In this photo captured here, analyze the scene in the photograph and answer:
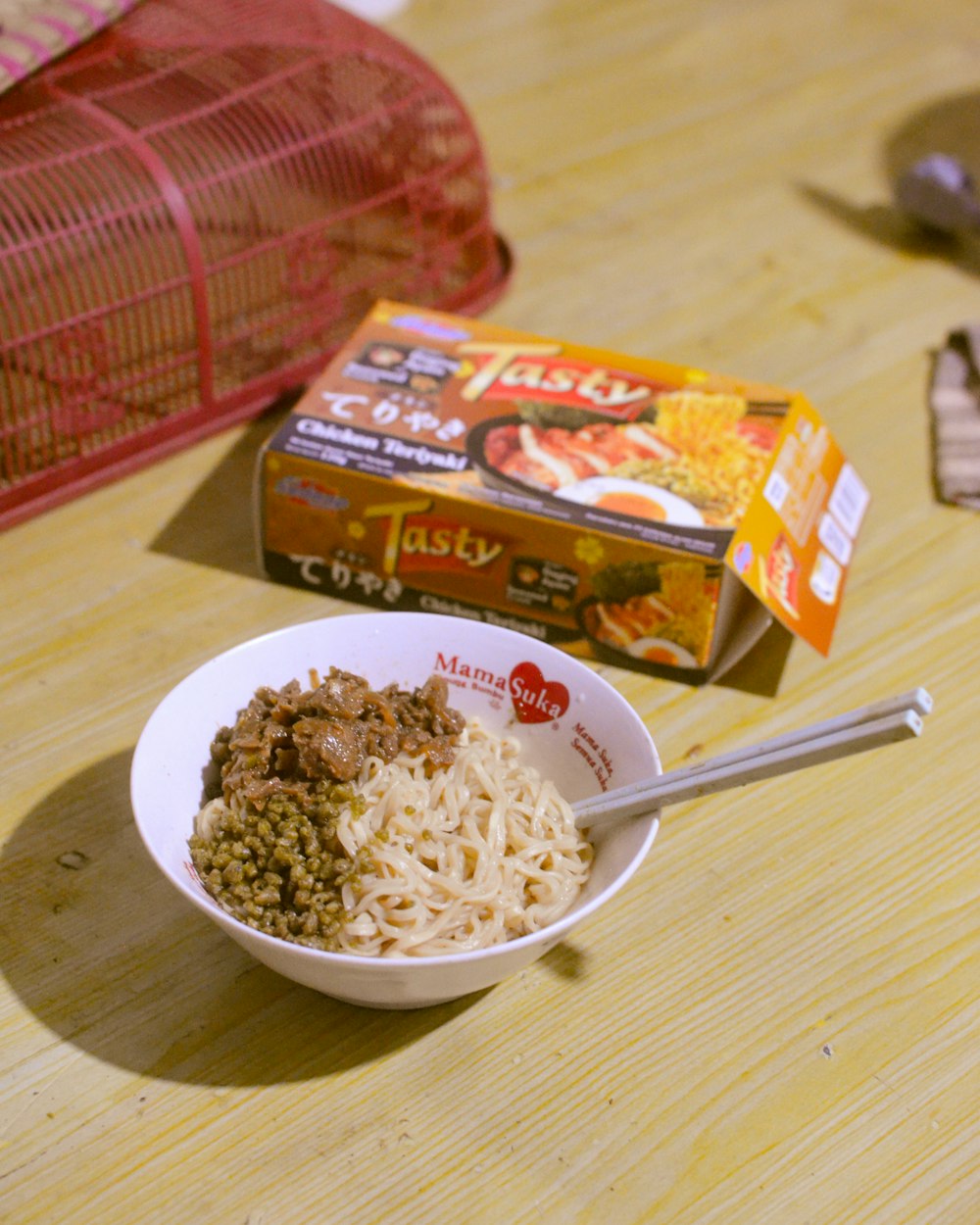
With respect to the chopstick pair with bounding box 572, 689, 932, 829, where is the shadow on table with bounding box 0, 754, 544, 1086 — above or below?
below

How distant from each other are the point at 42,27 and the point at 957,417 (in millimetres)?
1323

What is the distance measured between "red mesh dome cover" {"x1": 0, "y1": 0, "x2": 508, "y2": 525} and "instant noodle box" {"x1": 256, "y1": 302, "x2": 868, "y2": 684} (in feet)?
0.72

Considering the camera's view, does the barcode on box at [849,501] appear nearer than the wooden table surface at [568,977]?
No

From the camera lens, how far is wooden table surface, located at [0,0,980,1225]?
914 mm

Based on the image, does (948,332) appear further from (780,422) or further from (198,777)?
(198,777)

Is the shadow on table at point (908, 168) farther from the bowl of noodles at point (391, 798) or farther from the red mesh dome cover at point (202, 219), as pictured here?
the bowl of noodles at point (391, 798)

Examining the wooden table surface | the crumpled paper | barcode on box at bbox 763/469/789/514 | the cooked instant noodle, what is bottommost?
the wooden table surface

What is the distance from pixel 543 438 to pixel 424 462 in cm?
14

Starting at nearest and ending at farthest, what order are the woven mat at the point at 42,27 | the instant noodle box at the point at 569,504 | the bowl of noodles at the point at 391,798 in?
1. the bowl of noodles at the point at 391,798
2. the instant noodle box at the point at 569,504
3. the woven mat at the point at 42,27

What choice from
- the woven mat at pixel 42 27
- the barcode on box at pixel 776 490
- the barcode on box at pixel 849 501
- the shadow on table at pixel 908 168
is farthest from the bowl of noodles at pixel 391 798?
the shadow on table at pixel 908 168

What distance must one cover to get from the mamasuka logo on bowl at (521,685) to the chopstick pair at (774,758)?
0.35 ft

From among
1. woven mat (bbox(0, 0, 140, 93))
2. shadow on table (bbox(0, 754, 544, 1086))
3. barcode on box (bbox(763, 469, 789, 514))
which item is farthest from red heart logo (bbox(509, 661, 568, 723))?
woven mat (bbox(0, 0, 140, 93))

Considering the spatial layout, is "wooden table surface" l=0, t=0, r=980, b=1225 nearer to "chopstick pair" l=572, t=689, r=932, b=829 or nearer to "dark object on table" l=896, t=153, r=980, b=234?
"chopstick pair" l=572, t=689, r=932, b=829

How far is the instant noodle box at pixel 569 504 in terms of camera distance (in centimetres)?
126
